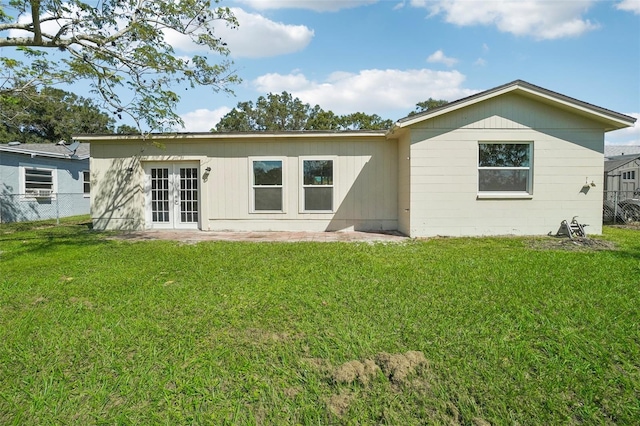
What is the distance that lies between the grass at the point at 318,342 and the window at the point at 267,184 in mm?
4614

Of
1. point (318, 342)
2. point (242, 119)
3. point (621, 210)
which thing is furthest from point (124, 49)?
point (242, 119)

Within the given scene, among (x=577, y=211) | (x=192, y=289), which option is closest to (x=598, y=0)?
(x=577, y=211)

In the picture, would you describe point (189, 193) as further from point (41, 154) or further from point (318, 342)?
point (41, 154)


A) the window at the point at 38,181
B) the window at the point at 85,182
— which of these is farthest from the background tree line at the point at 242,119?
the window at the point at 38,181

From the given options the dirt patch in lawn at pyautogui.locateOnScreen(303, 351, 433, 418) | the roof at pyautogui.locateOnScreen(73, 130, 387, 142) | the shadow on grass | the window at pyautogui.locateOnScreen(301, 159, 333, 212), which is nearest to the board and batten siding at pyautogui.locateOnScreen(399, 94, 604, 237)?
the roof at pyautogui.locateOnScreen(73, 130, 387, 142)

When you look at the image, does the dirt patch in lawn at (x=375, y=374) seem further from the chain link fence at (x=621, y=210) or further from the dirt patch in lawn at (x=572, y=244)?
the chain link fence at (x=621, y=210)

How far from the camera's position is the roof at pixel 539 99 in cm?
793

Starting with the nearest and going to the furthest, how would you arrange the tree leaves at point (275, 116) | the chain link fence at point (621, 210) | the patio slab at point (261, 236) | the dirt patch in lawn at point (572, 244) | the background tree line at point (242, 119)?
the dirt patch in lawn at point (572, 244)
the patio slab at point (261, 236)
the chain link fence at point (621, 210)
the background tree line at point (242, 119)
the tree leaves at point (275, 116)

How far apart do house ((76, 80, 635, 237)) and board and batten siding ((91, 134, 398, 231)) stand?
3cm

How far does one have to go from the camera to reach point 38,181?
14.9 metres

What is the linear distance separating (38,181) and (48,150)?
90.1 inches

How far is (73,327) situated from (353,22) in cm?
1021

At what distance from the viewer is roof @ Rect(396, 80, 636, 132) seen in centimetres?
793

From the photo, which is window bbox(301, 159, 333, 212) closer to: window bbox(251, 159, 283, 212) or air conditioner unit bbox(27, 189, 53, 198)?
window bbox(251, 159, 283, 212)
